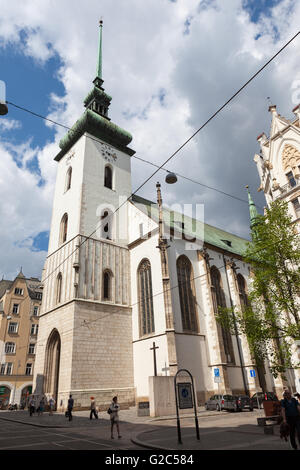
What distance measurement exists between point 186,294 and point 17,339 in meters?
26.9

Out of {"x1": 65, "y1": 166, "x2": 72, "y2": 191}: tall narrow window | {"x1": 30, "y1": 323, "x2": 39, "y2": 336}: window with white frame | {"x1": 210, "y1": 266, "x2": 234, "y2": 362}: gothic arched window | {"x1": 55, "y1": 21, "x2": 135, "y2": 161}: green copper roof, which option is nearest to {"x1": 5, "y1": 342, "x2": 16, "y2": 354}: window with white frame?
{"x1": 30, "y1": 323, "x2": 39, "y2": 336}: window with white frame

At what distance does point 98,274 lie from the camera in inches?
1037

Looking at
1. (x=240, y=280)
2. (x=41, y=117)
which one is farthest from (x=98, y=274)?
(x=41, y=117)

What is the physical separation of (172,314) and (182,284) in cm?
392

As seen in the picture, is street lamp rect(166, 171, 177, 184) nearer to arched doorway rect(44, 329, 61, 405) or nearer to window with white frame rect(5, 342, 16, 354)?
arched doorway rect(44, 329, 61, 405)

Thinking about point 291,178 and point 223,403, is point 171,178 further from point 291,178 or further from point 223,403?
point 291,178

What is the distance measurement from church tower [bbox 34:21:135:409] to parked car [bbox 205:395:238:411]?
20.9ft

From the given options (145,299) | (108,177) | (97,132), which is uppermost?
(97,132)

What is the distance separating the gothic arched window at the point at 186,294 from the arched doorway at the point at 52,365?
1018 centimetres

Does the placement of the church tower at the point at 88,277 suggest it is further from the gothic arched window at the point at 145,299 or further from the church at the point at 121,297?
the gothic arched window at the point at 145,299

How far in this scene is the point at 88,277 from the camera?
25.5 meters

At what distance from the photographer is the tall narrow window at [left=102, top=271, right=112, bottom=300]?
2648 cm

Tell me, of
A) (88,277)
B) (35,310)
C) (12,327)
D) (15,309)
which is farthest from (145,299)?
(35,310)
